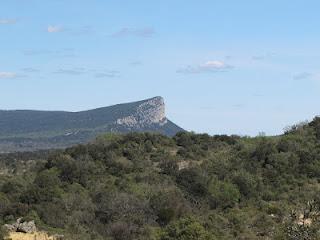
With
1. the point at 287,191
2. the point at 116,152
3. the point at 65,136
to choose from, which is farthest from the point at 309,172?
the point at 65,136

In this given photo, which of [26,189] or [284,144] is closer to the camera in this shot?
[26,189]

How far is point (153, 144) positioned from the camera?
51.8 metres

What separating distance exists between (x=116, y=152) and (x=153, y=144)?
615 centimetres

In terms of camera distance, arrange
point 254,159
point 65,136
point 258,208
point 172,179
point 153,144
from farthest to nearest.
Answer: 1. point 65,136
2. point 153,144
3. point 254,159
4. point 172,179
5. point 258,208

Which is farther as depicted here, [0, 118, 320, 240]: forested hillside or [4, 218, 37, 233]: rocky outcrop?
[0, 118, 320, 240]: forested hillside

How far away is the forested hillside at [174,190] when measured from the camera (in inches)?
1097

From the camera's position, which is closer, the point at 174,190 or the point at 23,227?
the point at 23,227

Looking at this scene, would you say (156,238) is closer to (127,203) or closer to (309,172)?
(127,203)

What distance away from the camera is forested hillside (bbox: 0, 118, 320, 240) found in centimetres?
2786

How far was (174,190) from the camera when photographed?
116ft

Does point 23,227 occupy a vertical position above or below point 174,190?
below

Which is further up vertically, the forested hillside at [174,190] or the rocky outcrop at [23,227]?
the forested hillside at [174,190]

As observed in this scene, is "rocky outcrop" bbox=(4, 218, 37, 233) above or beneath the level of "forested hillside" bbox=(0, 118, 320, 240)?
beneath

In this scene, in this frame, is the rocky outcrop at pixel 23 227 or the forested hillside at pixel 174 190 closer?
the rocky outcrop at pixel 23 227
